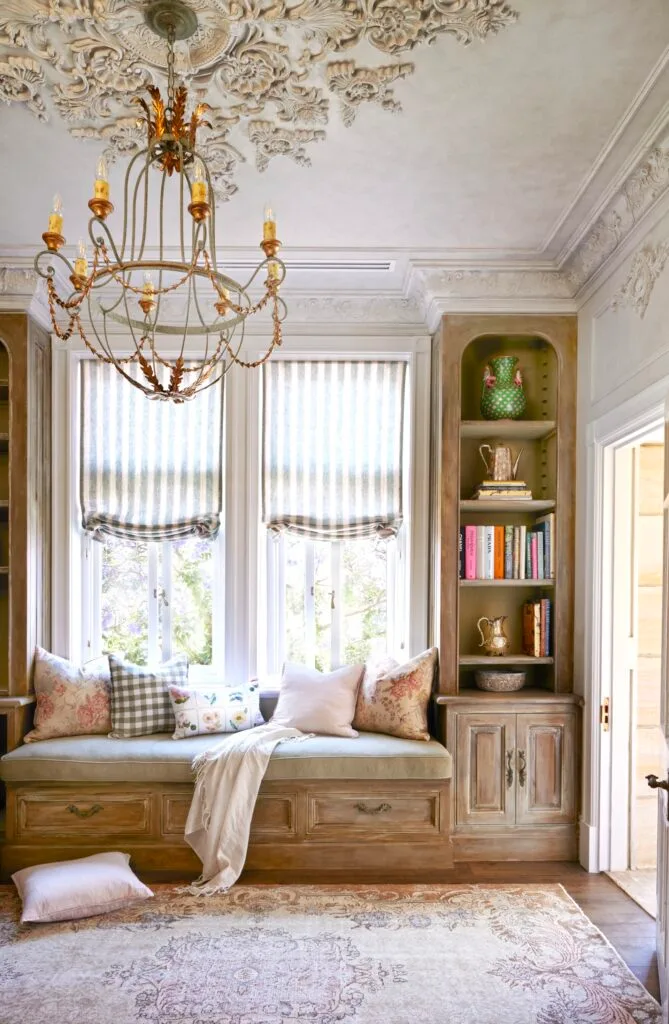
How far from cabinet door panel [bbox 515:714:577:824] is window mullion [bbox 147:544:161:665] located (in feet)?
7.14

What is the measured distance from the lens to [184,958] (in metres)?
3.05

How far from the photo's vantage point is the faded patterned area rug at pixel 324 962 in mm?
2701

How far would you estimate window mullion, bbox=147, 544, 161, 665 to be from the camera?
189 inches

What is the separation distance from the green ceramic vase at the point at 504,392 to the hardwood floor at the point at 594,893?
7.85ft

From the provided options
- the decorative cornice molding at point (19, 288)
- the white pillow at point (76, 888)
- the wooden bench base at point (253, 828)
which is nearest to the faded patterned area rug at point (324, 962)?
the white pillow at point (76, 888)

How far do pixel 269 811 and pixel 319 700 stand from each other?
64cm

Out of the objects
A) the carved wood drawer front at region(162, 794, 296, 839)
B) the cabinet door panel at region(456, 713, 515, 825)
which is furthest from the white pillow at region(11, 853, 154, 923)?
the cabinet door panel at region(456, 713, 515, 825)

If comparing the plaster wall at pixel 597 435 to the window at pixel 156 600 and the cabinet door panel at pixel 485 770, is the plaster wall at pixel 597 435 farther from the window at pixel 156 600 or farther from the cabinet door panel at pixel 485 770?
the window at pixel 156 600

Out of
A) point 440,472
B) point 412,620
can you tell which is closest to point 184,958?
point 412,620

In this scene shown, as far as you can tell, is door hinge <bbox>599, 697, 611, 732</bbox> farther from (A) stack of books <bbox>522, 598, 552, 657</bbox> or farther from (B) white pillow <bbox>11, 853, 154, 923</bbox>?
(B) white pillow <bbox>11, 853, 154, 923</bbox>

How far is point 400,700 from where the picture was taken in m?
4.25

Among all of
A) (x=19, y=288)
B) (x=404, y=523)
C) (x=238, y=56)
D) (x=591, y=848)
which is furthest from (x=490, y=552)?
(x=19, y=288)

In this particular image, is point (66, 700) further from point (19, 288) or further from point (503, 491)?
point (503, 491)

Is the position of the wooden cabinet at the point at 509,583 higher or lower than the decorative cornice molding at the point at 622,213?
lower
